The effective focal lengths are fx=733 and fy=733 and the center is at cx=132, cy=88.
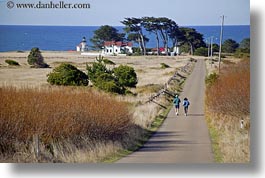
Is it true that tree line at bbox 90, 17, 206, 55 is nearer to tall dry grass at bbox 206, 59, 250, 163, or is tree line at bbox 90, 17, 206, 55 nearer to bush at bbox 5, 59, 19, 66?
tall dry grass at bbox 206, 59, 250, 163

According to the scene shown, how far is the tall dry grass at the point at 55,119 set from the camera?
12.0 metres

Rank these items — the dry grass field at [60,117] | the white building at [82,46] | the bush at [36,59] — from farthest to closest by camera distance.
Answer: the white building at [82,46] < the bush at [36,59] < the dry grass field at [60,117]

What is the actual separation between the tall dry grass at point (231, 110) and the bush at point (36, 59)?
3064mm

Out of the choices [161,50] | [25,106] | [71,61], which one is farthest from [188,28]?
[25,106]

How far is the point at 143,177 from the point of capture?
37.9ft

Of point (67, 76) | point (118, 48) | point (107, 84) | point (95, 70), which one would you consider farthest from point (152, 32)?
point (67, 76)

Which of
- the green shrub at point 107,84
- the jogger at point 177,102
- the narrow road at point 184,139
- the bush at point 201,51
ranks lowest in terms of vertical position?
the narrow road at point 184,139

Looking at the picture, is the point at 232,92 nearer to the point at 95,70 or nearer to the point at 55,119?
the point at 95,70

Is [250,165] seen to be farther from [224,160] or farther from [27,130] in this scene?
[27,130]

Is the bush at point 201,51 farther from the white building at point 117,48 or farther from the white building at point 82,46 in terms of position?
the white building at point 82,46

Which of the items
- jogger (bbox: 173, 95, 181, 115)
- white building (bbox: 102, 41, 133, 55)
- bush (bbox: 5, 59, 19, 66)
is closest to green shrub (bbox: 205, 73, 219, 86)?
jogger (bbox: 173, 95, 181, 115)

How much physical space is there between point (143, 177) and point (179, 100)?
2.15m

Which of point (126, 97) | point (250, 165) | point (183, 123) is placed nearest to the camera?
point (250, 165)

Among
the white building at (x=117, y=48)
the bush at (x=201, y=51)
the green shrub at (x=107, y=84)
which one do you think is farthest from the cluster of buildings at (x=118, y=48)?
the green shrub at (x=107, y=84)
